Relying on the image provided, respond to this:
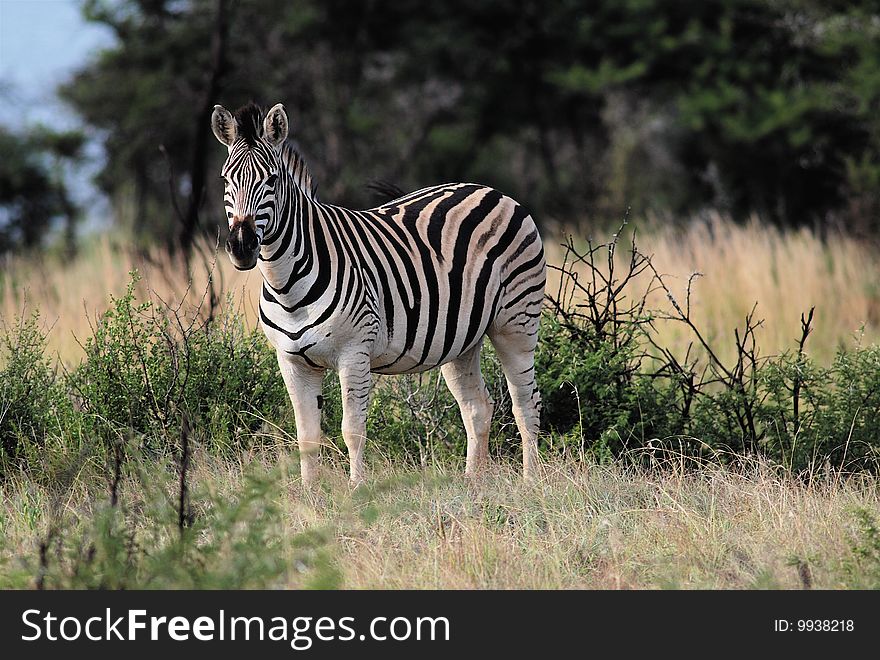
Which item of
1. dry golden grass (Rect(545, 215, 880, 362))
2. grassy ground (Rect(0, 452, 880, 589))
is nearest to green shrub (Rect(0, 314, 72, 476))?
grassy ground (Rect(0, 452, 880, 589))

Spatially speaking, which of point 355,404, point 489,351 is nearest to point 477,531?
point 355,404

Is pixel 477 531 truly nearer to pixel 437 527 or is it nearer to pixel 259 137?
pixel 437 527

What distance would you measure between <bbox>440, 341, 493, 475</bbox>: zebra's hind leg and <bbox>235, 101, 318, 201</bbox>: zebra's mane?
1.29 meters

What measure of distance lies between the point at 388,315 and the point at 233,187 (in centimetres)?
104

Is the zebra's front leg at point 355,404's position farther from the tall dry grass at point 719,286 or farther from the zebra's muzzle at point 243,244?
the tall dry grass at point 719,286

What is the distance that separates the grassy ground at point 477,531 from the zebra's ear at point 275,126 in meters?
1.51

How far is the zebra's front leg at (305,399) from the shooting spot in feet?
17.8

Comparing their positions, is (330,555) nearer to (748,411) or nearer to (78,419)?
(78,419)

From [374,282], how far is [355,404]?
0.61 metres

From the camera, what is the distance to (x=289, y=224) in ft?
17.2

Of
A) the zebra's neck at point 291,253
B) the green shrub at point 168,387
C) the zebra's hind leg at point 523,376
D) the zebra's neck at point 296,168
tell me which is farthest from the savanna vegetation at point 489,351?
the zebra's neck at point 296,168

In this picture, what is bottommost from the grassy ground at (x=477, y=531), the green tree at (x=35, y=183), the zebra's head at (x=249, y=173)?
the grassy ground at (x=477, y=531)

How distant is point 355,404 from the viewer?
539 centimetres
